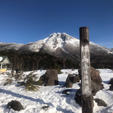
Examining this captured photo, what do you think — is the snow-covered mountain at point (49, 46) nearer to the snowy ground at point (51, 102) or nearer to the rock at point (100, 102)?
the snowy ground at point (51, 102)

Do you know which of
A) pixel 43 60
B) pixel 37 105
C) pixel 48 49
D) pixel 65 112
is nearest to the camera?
pixel 65 112

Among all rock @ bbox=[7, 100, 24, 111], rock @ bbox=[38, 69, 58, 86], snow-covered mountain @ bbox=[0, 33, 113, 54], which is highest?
snow-covered mountain @ bbox=[0, 33, 113, 54]

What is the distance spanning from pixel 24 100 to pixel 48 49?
15682cm

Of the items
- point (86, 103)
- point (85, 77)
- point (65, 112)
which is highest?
→ point (85, 77)

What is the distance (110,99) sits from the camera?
636cm

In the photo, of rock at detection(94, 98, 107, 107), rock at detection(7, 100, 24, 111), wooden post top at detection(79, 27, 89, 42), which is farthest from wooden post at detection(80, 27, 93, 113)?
rock at detection(7, 100, 24, 111)

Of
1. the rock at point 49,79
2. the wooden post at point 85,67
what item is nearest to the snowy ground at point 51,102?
the wooden post at point 85,67

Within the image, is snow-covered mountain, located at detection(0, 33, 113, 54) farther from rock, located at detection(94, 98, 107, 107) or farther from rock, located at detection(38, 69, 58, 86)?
rock, located at detection(94, 98, 107, 107)

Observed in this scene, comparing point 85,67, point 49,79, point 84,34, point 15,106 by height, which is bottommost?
point 15,106

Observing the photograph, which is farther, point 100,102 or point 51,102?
point 51,102

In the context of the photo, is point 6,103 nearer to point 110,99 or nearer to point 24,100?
point 24,100

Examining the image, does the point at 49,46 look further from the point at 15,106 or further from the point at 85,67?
the point at 85,67

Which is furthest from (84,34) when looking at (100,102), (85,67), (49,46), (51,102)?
(49,46)

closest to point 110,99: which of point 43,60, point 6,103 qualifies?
point 6,103
